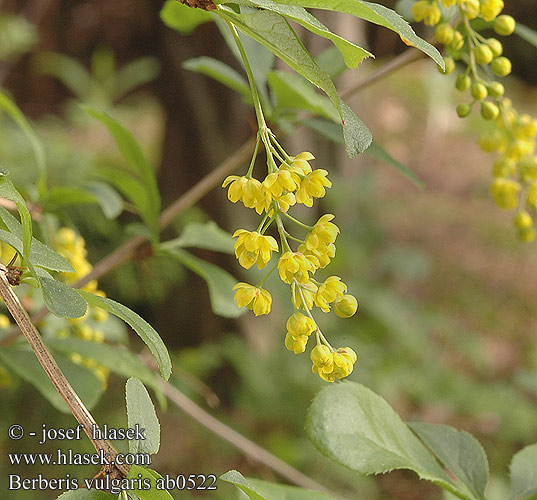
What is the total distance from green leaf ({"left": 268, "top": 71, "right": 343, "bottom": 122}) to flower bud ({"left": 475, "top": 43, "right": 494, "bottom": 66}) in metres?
0.14

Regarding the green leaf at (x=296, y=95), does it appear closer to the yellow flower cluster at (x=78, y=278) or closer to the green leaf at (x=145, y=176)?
the green leaf at (x=145, y=176)

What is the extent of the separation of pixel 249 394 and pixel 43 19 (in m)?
2.36

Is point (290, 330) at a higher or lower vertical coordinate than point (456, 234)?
higher

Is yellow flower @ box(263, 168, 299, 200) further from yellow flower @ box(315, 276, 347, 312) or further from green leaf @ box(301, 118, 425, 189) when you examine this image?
green leaf @ box(301, 118, 425, 189)

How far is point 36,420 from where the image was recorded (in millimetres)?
1717

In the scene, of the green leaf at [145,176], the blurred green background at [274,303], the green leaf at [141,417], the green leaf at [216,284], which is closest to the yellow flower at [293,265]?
the green leaf at [141,417]

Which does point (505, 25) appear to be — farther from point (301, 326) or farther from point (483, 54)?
point (301, 326)

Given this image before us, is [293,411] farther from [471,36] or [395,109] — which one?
[395,109]

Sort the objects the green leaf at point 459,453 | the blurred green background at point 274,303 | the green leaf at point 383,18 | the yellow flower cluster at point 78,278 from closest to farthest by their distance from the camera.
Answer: the green leaf at point 383,18
the green leaf at point 459,453
the yellow flower cluster at point 78,278
the blurred green background at point 274,303

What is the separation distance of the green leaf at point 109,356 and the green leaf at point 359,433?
0.23m

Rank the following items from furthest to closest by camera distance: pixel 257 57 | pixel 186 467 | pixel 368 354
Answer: pixel 368 354 → pixel 186 467 → pixel 257 57

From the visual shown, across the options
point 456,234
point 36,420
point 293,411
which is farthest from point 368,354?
point 456,234

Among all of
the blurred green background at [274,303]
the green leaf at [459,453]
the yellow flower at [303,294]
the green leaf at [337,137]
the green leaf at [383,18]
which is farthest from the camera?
the blurred green background at [274,303]

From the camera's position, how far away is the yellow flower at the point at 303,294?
42 cm
